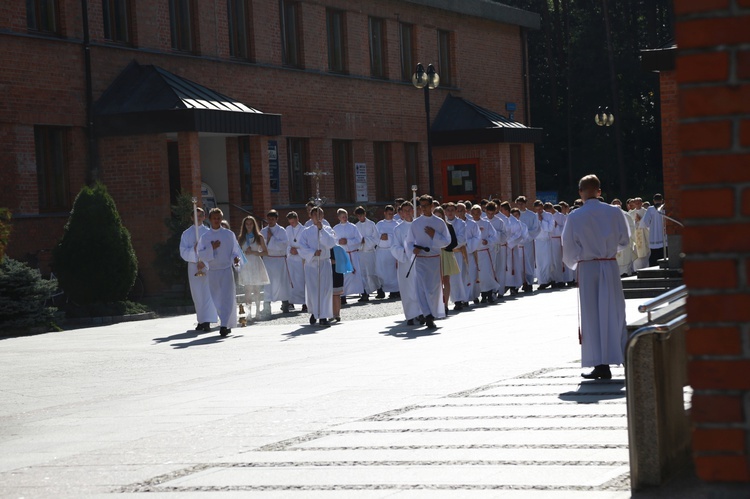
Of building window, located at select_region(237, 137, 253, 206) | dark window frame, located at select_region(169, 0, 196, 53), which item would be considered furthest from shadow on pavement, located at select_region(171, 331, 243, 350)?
dark window frame, located at select_region(169, 0, 196, 53)

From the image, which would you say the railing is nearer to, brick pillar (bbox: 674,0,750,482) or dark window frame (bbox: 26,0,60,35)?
brick pillar (bbox: 674,0,750,482)

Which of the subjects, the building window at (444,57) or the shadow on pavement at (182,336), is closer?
the shadow on pavement at (182,336)

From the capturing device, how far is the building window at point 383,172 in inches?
1574

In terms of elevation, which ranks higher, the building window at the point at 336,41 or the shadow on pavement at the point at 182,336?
the building window at the point at 336,41

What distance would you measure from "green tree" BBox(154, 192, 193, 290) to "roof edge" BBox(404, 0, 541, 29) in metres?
16.5

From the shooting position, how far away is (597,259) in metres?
12.9

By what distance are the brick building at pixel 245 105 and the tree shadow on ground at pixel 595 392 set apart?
16698 millimetres

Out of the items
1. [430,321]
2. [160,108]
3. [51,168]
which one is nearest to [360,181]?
[160,108]

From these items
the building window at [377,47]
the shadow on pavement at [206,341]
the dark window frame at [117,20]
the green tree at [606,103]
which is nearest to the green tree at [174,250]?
the dark window frame at [117,20]

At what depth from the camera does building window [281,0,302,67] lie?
35.8 metres

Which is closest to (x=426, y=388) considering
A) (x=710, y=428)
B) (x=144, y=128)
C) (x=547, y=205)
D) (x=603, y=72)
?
(x=710, y=428)

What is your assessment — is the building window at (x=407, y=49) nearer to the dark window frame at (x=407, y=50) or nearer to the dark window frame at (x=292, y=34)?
the dark window frame at (x=407, y=50)

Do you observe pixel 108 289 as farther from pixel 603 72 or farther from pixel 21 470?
pixel 603 72

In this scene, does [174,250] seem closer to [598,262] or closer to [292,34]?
[292,34]
